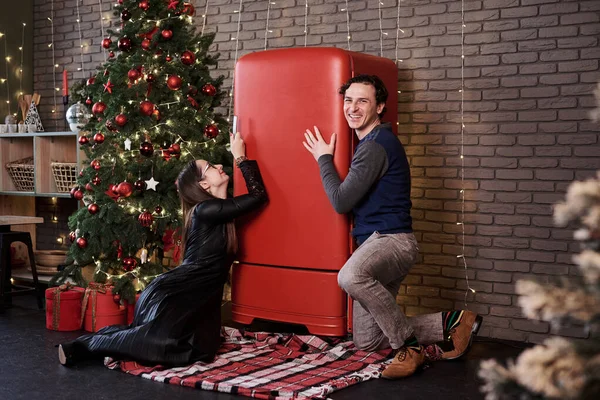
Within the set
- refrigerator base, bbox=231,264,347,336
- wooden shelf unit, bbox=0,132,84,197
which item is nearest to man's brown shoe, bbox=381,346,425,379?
refrigerator base, bbox=231,264,347,336

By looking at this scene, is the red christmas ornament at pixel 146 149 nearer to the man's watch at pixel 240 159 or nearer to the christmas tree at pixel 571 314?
the man's watch at pixel 240 159

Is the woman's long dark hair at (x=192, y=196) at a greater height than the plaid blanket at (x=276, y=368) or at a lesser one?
greater

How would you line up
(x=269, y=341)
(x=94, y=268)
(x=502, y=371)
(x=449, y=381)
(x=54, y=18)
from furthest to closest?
(x=54, y=18)
(x=94, y=268)
(x=269, y=341)
(x=449, y=381)
(x=502, y=371)

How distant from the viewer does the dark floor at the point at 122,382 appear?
11.0 ft

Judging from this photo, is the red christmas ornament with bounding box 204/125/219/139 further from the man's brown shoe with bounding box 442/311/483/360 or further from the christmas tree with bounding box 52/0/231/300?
the man's brown shoe with bounding box 442/311/483/360

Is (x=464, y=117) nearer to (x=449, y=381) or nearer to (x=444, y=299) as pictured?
(x=444, y=299)

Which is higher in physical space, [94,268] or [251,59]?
[251,59]

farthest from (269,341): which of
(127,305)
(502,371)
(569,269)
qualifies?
(502,371)

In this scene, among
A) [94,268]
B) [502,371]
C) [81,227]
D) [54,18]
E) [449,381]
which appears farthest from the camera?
[54,18]

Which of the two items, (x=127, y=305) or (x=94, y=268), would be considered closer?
(x=127, y=305)

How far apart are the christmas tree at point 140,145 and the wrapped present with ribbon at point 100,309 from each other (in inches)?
3.5

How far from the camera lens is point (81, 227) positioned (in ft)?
15.1

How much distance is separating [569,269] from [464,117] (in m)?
1.12

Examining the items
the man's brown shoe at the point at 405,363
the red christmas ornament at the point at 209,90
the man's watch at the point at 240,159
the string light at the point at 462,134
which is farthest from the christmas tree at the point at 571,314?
the red christmas ornament at the point at 209,90
